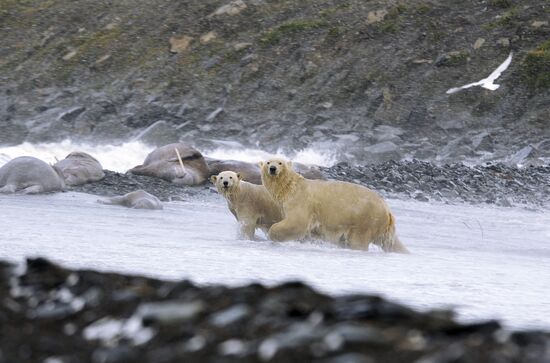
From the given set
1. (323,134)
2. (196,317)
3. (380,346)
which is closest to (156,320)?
(196,317)

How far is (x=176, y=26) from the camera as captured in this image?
3650 cm

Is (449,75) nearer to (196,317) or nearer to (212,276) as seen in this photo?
(212,276)

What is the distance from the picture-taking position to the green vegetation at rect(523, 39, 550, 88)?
92.1 ft

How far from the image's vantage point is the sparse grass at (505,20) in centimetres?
3084

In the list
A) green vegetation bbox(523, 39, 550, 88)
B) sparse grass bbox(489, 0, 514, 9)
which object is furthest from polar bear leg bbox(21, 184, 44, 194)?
sparse grass bbox(489, 0, 514, 9)

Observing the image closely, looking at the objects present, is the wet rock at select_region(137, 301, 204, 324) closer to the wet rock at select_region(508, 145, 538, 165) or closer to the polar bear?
the polar bear

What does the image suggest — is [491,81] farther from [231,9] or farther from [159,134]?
[231,9]

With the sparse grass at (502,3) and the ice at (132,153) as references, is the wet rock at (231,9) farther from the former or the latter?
the sparse grass at (502,3)

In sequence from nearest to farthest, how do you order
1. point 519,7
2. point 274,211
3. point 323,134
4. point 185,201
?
point 274,211
point 185,201
point 323,134
point 519,7

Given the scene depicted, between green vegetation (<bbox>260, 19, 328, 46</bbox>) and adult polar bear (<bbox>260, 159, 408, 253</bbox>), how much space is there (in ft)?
77.0

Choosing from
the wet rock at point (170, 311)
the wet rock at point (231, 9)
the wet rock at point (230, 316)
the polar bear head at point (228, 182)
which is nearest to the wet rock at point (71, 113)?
the wet rock at point (231, 9)

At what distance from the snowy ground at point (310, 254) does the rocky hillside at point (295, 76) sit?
11933 mm

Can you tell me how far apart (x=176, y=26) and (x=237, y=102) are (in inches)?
249

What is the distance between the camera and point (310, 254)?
30.6ft
